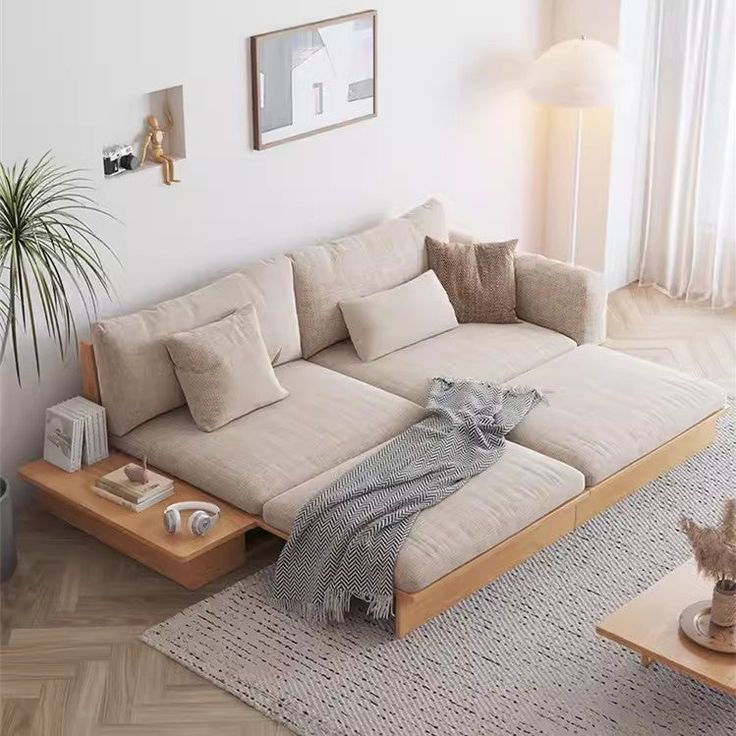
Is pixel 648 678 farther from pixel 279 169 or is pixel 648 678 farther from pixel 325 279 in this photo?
pixel 279 169

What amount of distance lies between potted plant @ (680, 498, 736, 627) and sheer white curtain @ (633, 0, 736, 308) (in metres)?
3.28

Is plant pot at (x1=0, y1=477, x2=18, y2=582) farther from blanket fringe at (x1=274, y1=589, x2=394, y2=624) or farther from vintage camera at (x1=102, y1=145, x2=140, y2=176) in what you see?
vintage camera at (x1=102, y1=145, x2=140, y2=176)

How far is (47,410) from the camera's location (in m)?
5.05

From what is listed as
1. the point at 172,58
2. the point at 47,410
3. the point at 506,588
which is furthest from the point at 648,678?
the point at 172,58

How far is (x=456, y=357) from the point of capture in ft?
18.3

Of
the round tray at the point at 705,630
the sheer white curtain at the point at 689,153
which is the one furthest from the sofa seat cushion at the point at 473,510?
the sheer white curtain at the point at 689,153

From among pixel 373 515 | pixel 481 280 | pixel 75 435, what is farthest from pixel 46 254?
pixel 481 280

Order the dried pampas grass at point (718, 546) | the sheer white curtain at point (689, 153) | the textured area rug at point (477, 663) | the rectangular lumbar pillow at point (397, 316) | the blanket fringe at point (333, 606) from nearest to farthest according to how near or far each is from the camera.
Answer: the dried pampas grass at point (718, 546) < the textured area rug at point (477, 663) < the blanket fringe at point (333, 606) < the rectangular lumbar pillow at point (397, 316) < the sheer white curtain at point (689, 153)

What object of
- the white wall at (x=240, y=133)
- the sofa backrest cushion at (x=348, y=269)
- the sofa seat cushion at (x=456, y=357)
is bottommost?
the sofa seat cushion at (x=456, y=357)

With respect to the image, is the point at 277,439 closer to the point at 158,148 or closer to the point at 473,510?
the point at 473,510

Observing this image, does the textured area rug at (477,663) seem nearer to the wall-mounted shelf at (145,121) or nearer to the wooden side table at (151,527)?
the wooden side table at (151,527)

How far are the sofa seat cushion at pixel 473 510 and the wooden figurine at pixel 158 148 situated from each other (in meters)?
1.32

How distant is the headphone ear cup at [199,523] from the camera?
459 cm

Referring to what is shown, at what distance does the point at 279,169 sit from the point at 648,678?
103 inches
